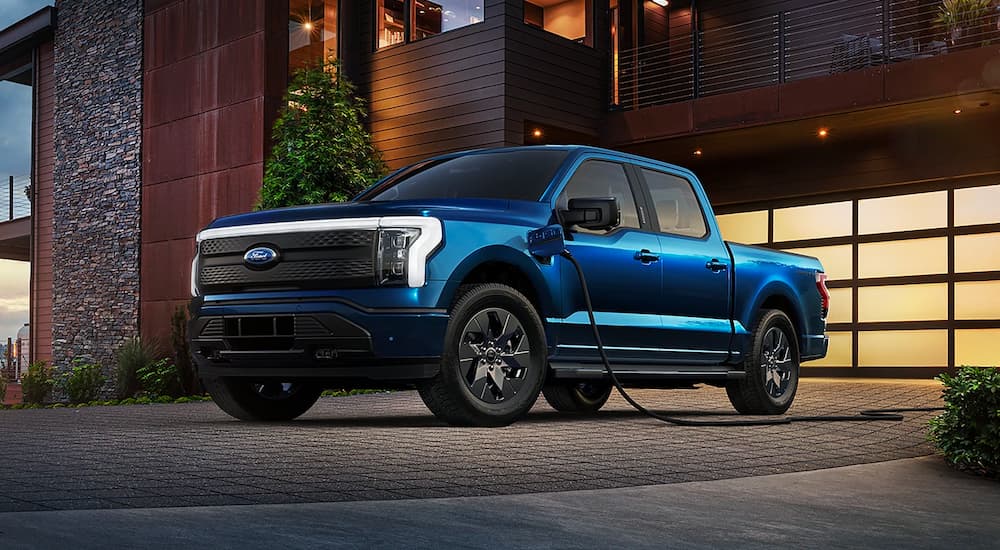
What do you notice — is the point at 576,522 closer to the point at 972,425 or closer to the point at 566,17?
the point at 972,425

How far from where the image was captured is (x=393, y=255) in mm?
6914

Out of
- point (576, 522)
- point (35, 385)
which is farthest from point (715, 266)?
point (35, 385)

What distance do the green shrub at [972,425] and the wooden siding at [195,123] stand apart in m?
14.9

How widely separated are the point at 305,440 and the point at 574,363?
2097 millimetres

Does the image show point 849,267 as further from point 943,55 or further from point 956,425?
point 956,425

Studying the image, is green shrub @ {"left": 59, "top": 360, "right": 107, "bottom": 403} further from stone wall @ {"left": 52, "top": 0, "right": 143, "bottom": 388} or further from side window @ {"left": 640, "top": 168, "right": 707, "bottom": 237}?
side window @ {"left": 640, "top": 168, "right": 707, "bottom": 237}

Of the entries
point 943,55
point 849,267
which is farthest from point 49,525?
point 849,267

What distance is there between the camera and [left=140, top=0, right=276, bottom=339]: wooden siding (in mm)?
20156

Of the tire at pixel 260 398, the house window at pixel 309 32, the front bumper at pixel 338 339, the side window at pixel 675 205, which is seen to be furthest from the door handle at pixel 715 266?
the house window at pixel 309 32

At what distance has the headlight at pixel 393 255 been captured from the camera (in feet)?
22.7

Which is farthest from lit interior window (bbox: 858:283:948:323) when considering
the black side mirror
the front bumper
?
the front bumper

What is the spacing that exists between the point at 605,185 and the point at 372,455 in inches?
137

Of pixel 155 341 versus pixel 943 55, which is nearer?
pixel 943 55

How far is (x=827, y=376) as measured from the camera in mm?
19297
